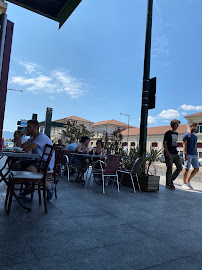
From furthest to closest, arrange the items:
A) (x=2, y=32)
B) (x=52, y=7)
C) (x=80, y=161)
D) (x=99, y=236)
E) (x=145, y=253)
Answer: (x=80, y=161) → (x=52, y=7) → (x=99, y=236) → (x=145, y=253) → (x=2, y=32)

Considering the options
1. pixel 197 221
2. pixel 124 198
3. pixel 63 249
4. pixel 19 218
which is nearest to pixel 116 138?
pixel 124 198

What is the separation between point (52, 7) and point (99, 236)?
2.96 metres

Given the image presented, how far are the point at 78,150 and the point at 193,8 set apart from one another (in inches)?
302

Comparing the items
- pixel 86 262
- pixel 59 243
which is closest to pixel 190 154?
pixel 59 243

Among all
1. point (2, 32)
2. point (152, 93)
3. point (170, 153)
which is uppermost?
point (152, 93)

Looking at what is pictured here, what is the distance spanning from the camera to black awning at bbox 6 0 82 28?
278cm

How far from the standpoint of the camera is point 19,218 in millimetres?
2629

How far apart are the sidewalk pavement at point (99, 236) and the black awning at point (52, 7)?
8.70ft

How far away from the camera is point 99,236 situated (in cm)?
226

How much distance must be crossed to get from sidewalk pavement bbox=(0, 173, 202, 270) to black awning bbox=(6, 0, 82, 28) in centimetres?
265

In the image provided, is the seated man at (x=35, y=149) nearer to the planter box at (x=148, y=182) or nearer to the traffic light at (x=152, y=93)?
the planter box at (x=148, y=182)

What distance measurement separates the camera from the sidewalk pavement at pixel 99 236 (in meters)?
1.73

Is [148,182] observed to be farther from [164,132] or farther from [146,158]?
[164,132]

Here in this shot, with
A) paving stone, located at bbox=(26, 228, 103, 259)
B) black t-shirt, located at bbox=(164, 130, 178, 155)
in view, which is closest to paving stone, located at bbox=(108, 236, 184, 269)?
paving stone, located at bbox=(26, 228, 103, 259)
